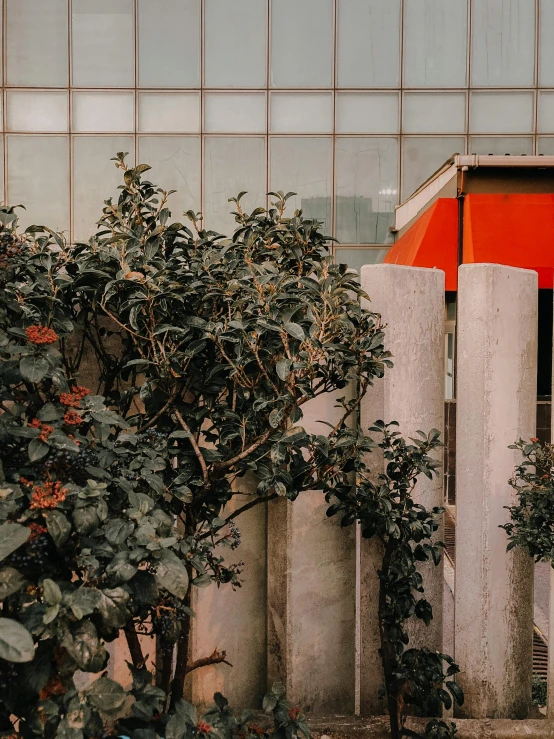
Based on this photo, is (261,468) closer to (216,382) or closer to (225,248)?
(216,382)

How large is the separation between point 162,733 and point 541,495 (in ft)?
5.62

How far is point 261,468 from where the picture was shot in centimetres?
230

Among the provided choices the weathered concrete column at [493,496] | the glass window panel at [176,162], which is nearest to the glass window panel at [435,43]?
the glass window panel at [176,162]

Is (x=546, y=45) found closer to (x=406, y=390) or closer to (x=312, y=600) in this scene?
(x=406, y=390)

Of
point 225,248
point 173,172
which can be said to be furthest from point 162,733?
point 173,172

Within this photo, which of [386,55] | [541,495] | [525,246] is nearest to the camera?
[541,495]

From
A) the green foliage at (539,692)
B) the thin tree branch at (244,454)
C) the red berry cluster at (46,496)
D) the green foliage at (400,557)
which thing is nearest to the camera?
the red berry cluster at (46,496)

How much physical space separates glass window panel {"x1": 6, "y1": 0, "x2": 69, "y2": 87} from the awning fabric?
841 cm

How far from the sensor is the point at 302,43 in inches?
518

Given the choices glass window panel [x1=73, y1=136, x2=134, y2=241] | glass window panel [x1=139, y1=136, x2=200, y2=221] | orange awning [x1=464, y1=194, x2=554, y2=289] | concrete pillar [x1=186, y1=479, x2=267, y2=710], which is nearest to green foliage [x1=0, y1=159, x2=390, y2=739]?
concrete pillar [x1=186, y1=479, x2=267, y2=710]

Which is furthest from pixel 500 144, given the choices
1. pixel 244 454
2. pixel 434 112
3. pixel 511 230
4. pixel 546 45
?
pixel 244 454

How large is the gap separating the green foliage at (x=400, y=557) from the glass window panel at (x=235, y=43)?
40.2 ft

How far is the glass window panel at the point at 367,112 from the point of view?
13.3 m

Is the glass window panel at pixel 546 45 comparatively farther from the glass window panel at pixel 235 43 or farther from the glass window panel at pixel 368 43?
the glass window panel at pixel 235 43
